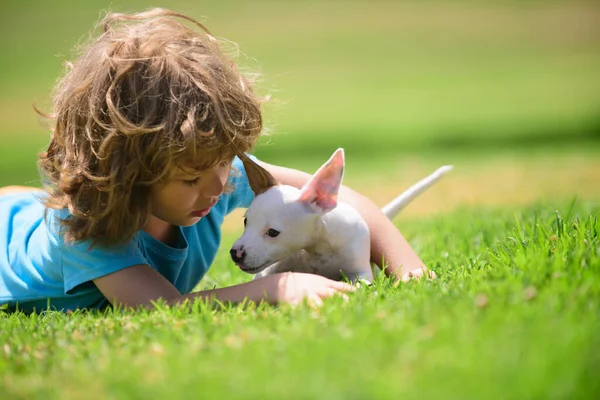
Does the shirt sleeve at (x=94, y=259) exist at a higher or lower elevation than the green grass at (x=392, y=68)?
higher

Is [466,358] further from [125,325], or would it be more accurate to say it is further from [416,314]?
[125,325]

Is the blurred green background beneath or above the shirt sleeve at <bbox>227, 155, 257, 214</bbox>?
beneath

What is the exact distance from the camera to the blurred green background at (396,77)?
51.1ft

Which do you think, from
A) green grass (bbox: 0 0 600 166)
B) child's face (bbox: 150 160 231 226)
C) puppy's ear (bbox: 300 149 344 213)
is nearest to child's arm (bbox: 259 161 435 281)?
puppy's ear (bbox: 300 149 344 213)

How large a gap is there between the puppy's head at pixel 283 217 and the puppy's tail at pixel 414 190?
96 cm

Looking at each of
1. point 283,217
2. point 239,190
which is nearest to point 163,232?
point 239,190

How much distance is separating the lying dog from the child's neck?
1.81 feet

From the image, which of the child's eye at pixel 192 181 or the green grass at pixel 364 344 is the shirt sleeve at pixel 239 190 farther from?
the green grass at pixel 364 344

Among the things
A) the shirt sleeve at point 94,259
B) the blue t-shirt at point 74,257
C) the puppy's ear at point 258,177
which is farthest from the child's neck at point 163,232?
the puppy's ear at point 258,177

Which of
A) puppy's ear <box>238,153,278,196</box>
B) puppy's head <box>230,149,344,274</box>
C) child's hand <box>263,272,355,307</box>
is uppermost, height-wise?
puppy's ear <box>238,153,278,196</box>

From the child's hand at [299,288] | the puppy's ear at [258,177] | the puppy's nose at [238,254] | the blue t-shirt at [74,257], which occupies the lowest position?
the blue t-shirt at [74,257]

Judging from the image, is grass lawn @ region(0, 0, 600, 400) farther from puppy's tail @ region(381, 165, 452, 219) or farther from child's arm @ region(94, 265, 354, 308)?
puppy's tail @ region(381, 165, 452, 219)

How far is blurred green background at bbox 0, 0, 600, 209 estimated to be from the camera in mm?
15562

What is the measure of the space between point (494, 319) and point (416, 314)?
0.91 ft
